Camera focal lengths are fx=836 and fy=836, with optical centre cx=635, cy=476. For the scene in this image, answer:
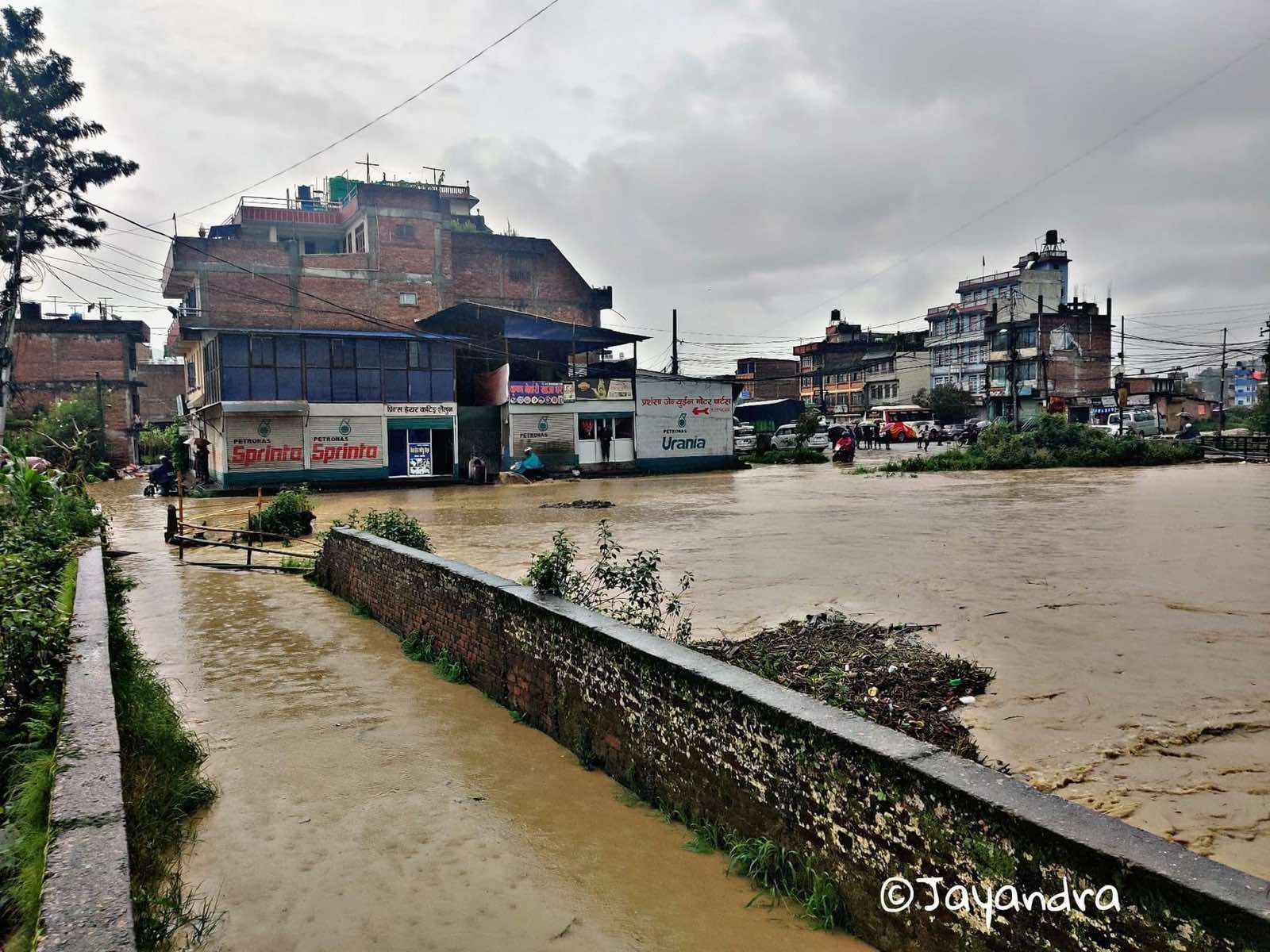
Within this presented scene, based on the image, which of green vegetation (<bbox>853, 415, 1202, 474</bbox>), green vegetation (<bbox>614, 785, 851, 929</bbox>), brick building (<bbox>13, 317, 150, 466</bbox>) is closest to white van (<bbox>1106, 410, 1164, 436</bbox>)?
green vegetation (<bbox>853, 415, 1202, 474</bbox>)

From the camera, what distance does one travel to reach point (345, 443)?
30.6m

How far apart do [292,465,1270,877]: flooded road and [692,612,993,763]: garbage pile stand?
0.24 meters

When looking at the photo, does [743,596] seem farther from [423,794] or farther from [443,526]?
[443,526]

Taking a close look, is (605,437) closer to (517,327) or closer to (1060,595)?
(517,327)

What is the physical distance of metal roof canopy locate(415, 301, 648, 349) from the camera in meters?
35.0

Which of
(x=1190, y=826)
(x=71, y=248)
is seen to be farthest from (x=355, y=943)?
(x=71, y=248)

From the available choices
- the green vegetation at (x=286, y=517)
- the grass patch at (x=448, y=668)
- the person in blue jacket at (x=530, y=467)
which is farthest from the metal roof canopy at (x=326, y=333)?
the grass patch at (x=448, y=668)

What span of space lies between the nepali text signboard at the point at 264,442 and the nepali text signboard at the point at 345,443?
40 centimetres

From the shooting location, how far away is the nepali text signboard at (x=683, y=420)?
122 ft

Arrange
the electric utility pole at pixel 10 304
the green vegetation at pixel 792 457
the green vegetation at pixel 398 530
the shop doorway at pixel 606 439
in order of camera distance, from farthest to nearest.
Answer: the green vegetation at pixel 792 457 < the shop doorway at pixel 606 439 < the electric utility pole at pixel 10 304 < the green vegetation at pixel 398 530

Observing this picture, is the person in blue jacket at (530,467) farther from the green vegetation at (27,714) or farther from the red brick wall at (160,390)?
the red brick wall at (160,390)

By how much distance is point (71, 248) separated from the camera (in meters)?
28.1

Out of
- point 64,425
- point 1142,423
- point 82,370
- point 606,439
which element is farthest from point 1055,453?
point 82,370

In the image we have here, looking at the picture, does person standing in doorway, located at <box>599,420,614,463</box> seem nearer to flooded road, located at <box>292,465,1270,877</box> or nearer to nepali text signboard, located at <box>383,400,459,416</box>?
nepali text signboard, located at <box>383,400,459,416</box>
